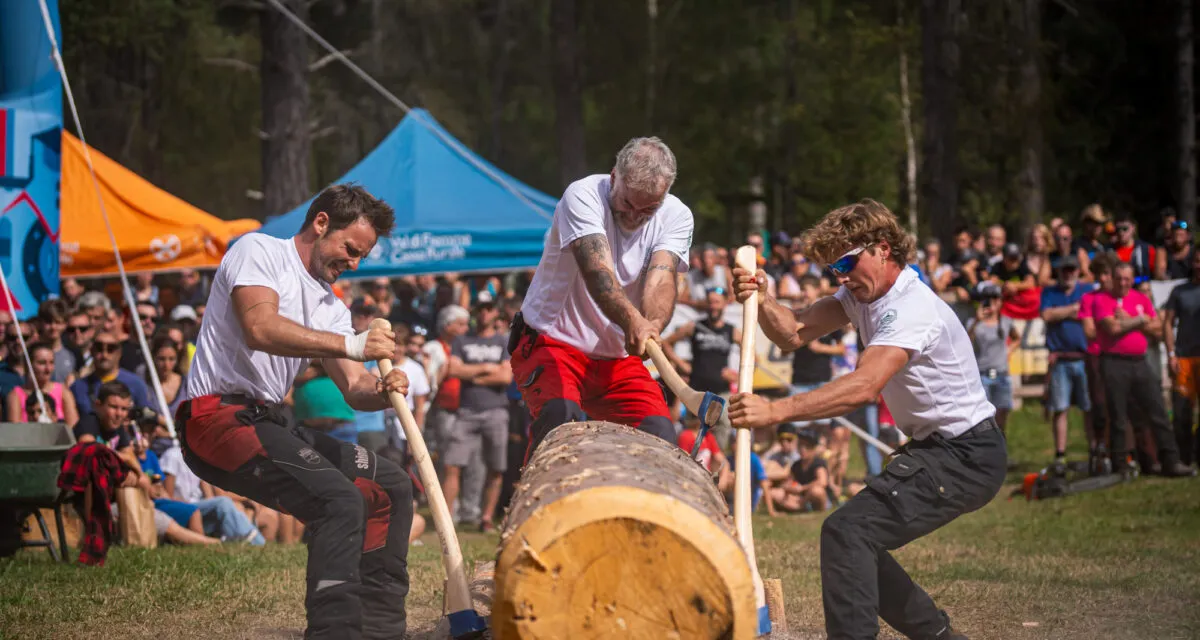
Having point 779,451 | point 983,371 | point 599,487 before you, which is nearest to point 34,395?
point 779,451

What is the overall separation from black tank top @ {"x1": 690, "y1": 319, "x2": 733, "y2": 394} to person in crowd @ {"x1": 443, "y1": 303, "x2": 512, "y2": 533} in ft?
6.36

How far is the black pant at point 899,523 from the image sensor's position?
5.43 metres

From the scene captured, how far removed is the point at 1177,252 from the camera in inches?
589

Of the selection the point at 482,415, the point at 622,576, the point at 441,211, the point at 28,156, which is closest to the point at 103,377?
the point at 28,156

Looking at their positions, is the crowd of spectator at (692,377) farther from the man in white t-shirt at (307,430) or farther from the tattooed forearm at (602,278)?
the tattooed forearm at (602,278)

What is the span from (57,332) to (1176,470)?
33.3ft

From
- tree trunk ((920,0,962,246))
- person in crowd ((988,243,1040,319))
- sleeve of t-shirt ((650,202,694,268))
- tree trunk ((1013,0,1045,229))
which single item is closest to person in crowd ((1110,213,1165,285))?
person in crowd ((988,243,1040,319))

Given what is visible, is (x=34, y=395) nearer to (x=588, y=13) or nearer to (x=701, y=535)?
(x=701, y=535)

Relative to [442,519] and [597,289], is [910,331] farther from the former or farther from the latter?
[442,519]

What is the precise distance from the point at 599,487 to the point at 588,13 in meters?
33.4

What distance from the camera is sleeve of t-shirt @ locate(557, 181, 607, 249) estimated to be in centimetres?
630

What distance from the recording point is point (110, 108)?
29203 millimetres

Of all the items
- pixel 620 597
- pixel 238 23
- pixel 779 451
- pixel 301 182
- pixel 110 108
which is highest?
pixel 238 23

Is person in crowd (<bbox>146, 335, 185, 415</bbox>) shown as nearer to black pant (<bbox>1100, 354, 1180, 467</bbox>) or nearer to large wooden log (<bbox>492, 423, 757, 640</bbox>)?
large wooden log (<bbox>492, 423, 757, 640</bbox>)
